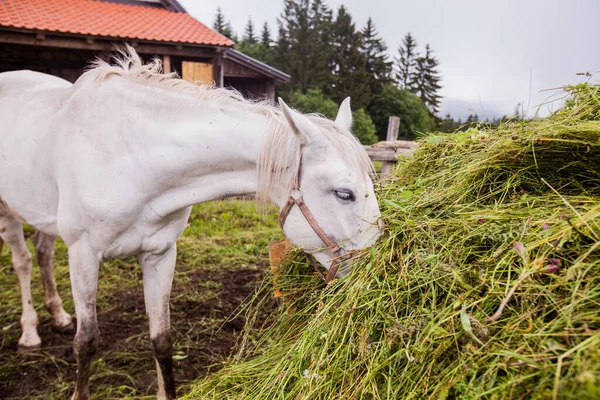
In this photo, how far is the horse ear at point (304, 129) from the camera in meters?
1.87

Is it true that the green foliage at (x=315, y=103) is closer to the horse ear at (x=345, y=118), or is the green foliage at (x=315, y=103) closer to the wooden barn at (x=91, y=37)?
the wooden barn at (x=91, y=37)

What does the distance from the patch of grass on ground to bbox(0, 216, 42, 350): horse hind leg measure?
101mm

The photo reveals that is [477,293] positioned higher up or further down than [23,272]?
higher up

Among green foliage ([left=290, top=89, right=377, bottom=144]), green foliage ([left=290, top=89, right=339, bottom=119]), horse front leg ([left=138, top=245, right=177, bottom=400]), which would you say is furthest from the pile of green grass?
green foliage ([left=290, top=89, right=339, bottom=119])

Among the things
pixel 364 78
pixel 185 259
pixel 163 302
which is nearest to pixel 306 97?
pixel 364 78

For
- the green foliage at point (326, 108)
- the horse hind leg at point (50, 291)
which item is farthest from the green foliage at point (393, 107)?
the horse hind leg at point (50, 291)

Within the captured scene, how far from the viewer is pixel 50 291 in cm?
359

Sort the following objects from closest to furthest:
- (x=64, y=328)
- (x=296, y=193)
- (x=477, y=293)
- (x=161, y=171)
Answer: (x=477, y=293), (x=296, y=193), (x=161, y=171), (x=64, y=328)

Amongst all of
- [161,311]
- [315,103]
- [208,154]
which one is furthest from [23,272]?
[315,103]

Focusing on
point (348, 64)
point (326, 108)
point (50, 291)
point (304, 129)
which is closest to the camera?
point (304, 129)

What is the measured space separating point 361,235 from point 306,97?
104 feet

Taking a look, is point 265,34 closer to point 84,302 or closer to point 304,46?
point 304,46

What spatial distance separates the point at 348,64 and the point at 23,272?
128 ft

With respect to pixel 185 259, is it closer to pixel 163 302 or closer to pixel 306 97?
pixel 163 302
